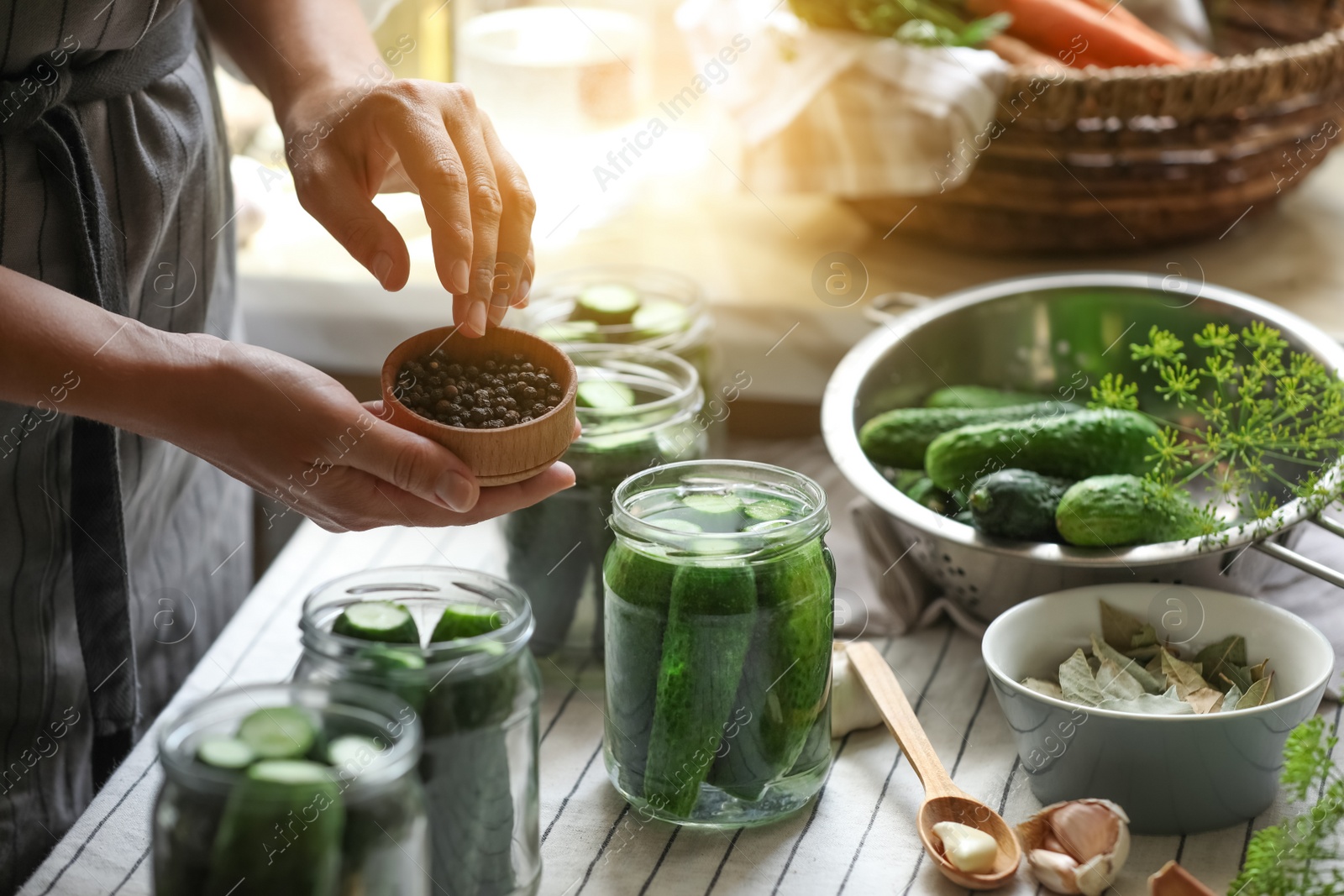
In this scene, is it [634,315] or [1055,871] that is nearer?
[1055,871]

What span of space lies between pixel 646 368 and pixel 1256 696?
52 cm

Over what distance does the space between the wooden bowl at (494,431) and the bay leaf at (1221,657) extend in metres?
0.45

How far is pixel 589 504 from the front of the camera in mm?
944

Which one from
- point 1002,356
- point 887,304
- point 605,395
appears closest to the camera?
point 605,395

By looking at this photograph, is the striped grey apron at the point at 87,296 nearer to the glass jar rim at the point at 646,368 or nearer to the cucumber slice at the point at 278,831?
the glass jar rim at the point at 646,368

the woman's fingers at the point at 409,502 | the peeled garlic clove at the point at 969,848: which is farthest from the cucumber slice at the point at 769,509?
the peeled garlic clove at the point at 969,848

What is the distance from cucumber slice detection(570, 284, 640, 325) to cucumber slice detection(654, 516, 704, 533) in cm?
41

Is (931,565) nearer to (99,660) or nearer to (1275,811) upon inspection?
(1275,811)

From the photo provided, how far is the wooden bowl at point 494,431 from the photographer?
729 millimetres

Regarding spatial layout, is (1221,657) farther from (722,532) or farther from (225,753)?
(225,753)

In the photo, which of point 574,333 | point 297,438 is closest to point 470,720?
point 297,438

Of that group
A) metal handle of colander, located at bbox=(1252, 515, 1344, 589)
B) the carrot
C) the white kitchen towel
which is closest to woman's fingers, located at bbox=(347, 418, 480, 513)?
metal handle of colander, located at bbox=(1252, 515, 1344, 589)

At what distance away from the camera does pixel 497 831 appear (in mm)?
683

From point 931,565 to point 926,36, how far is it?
0.68 meters
